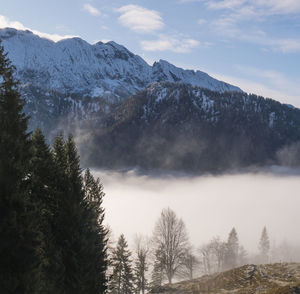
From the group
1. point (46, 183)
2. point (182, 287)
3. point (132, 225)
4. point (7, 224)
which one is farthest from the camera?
point (132, 225)

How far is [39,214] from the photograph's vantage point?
12.4 m

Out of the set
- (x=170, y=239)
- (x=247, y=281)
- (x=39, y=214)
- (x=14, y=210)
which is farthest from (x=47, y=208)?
(x=170, y=239)

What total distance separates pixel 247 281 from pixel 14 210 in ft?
85.1

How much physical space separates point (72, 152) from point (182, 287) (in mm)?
22121

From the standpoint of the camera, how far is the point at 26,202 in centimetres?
1114

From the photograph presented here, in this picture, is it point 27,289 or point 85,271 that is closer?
point 27,289

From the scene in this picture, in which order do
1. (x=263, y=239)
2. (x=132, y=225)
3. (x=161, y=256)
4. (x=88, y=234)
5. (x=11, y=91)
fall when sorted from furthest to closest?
(x=132, y=225) → (x=263, y=239) → (x=161, y=256) → (x=88, y=234) → (x=11, y=91)

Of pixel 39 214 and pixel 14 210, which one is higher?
pixel 14 210

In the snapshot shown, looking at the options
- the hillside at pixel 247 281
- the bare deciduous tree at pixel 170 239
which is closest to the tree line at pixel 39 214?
the hillside at pixel 247 281

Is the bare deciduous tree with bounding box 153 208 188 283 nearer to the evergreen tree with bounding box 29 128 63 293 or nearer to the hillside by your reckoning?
the hillside

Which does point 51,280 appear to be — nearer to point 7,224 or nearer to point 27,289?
point 27,289

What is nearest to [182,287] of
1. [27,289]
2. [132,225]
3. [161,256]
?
[161,256]

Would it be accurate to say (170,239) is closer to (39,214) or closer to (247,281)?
(247,281)

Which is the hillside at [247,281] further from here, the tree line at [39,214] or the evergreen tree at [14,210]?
the evergreen tree at [14,210]
